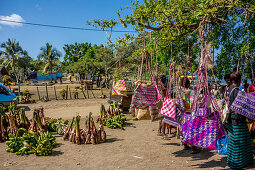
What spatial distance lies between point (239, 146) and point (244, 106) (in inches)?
29.3

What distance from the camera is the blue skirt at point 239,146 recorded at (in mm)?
3428

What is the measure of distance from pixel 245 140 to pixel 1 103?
11885mm

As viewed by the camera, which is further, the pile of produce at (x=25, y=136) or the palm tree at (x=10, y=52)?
the palm tree at (x=10, y=52)

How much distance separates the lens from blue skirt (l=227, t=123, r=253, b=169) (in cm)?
343

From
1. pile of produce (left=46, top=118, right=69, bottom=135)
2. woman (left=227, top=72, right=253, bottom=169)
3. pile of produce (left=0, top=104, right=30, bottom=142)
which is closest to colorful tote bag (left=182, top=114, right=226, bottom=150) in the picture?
woman (left=227, top=72, right=253, bottom=169)

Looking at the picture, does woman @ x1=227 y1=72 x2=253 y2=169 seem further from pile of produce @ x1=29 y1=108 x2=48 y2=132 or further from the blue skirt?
pile of produce @ x1=29 y1=108 x2=48 y2=132

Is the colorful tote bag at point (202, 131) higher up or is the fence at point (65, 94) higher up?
the colorful tote bag at point (202, 131)

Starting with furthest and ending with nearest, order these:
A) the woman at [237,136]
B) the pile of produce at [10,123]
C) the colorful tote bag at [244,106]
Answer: the pile of produce at [10,123] < the woman at [237,136] < the colorful tote bag at [244,106]

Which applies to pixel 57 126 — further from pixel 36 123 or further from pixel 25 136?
pixel 25 136

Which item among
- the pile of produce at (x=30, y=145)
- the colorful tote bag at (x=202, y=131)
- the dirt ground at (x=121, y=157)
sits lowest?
the dirt ground at (x=121, y=157)

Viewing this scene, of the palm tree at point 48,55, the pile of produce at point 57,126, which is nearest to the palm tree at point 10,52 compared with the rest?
the palm tree at point 48,55

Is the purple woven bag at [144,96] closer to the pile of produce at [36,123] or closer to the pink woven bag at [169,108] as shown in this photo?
the pink woven bag at [169,108]

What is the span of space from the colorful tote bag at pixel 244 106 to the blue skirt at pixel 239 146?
353 millimetres

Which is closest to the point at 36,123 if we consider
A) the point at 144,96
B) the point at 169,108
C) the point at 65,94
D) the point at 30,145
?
the point at 30,145
